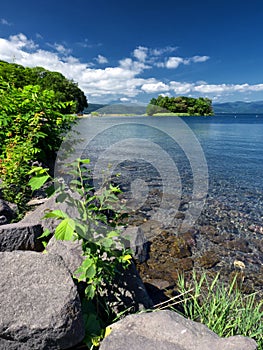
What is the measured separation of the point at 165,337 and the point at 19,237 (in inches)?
88.0

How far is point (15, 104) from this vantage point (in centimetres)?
542

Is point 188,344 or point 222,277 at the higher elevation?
point 188,344

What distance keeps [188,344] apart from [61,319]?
1.01 m

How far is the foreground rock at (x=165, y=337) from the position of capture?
1.84m

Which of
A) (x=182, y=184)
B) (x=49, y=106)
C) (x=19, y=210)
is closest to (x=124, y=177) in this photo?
(x=182, y=184)

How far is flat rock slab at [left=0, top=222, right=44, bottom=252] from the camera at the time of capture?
3.15 meters

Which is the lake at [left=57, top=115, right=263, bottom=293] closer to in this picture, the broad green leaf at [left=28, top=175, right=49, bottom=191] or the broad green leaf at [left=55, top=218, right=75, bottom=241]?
the broad green leaf at [left=28, top=175, right=49, bottom=191]

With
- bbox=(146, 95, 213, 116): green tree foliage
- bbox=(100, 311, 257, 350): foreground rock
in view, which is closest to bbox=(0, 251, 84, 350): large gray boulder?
bbox=(100, 311, 257, 350): foreground rock

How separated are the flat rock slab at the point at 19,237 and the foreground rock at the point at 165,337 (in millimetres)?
1728

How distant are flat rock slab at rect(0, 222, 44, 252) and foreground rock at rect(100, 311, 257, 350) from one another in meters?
1.73

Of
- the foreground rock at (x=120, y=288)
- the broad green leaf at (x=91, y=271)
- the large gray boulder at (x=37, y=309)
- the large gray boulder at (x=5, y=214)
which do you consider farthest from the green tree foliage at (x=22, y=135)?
the broad green leaf at (x=91, y=271)

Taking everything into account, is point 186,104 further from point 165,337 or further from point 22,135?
point 165,337

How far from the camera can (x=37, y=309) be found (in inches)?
76.0

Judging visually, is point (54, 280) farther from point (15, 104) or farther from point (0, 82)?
point (0, 82)
